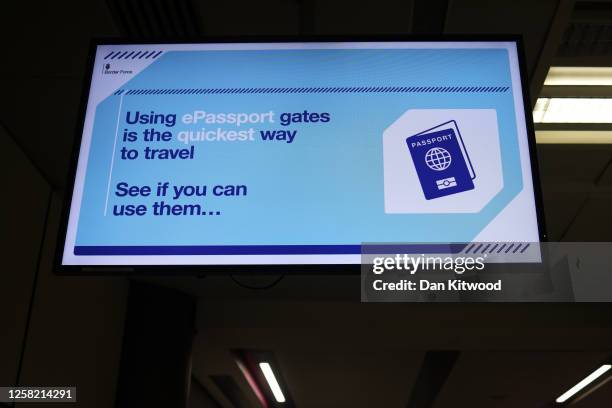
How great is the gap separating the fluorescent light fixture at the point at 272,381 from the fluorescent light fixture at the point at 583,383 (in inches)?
129

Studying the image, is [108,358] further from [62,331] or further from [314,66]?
[314,66]

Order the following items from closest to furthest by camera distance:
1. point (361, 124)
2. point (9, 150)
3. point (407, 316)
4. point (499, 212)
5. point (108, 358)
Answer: point (499, 212)
point (361, 124)
point (9, 150)
point (108, 358)
point (407, 316)

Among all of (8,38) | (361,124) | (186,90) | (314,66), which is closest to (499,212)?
(361,124)

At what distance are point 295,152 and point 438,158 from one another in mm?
399

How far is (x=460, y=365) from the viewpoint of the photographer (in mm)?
5551

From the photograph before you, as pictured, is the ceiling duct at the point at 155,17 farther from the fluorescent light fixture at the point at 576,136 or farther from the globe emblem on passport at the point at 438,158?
the fluorescent light fixture at the point at 576,136

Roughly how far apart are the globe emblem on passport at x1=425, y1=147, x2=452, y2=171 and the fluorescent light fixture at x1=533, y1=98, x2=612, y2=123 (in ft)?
4.69

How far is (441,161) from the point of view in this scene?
5.17 ft

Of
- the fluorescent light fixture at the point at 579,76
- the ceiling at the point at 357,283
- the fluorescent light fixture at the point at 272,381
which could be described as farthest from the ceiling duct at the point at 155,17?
the fluorescent light fixture at the point at 272,381

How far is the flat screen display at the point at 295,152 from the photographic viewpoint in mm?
1491

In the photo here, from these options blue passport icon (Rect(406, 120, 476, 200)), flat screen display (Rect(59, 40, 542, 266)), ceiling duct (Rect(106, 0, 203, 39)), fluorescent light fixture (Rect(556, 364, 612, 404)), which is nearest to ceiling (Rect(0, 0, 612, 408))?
ceiling duct (Rect(106, 0, 203, 39))

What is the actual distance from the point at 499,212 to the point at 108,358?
2845 millimetres

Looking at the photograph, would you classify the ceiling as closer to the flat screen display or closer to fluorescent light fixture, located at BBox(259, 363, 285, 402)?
fluorescent light fixture, located at BBox(259, 363, 285, 402)

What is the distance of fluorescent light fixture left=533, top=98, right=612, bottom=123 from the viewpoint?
2770 mm
